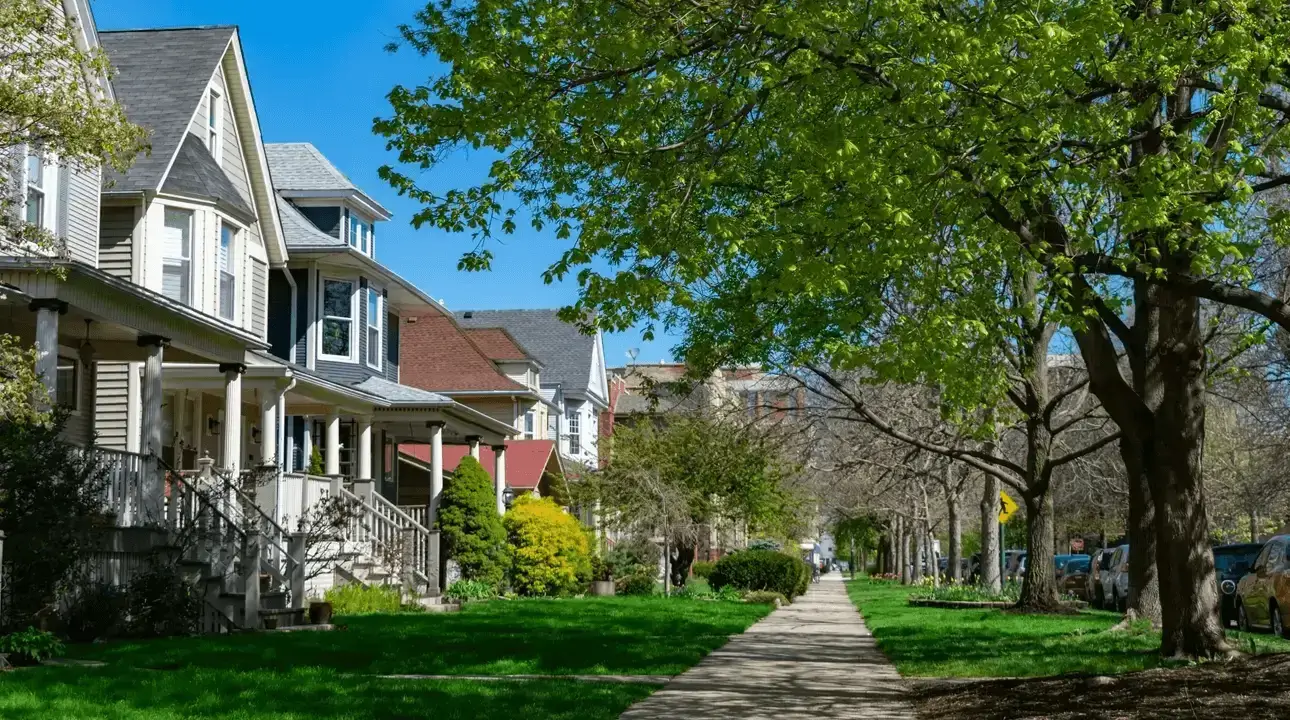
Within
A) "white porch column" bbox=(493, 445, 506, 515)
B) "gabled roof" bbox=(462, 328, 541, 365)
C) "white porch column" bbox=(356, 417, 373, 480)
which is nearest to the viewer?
"white porch column" bbox=(356, 417, 373, 480)

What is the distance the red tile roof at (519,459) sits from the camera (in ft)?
136

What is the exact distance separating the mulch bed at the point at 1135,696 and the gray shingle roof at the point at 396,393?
58.0 feet

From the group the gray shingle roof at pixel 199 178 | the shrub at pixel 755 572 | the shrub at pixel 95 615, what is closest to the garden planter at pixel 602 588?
the shrub at pixel 755 572

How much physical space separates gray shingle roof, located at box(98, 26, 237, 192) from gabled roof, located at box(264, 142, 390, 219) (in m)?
4.57

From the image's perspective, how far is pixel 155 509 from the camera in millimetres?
17703

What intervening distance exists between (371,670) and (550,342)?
154 feet

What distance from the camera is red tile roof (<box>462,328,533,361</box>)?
4828 centimetres

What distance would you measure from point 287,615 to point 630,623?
5.46 m

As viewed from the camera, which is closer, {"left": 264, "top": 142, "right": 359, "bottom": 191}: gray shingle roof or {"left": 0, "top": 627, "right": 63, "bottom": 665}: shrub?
{"left": 0, "top": 627, "right": 63, "bottom": 665}: shrub

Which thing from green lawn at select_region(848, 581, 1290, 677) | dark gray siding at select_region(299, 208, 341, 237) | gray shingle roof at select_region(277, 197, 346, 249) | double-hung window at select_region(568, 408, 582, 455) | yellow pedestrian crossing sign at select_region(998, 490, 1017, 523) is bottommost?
green lawn at select_region(848, 581, 1290, 677)

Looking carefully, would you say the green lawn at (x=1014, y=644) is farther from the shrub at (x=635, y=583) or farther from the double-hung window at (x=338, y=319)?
the double-hung window at (x=338, y=319)

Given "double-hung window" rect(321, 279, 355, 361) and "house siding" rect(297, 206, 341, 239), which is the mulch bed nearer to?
"double-hung window" rect(321, 279, 355, 361)

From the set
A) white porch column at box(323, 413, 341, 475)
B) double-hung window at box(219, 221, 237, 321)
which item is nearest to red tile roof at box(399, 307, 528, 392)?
white porch column at box(323, 413, 341, 475)

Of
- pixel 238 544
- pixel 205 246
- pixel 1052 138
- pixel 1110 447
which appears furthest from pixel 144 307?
pixel 1110 447
